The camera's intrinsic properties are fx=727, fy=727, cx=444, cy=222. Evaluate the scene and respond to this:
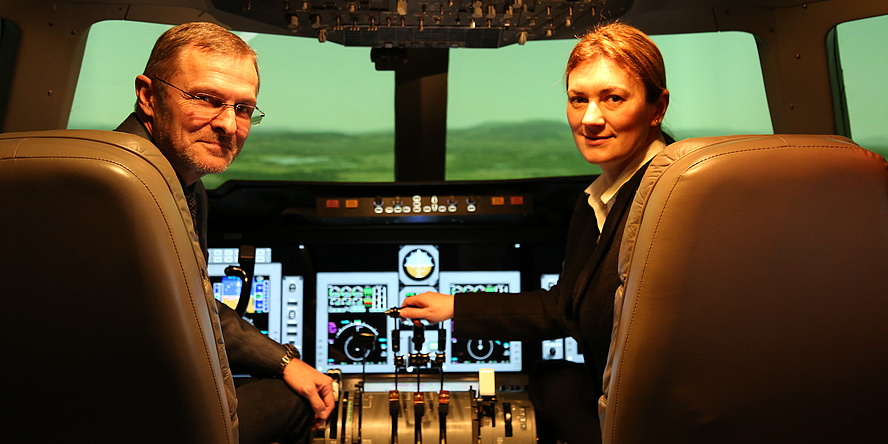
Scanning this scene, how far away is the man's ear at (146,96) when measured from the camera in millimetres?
1431

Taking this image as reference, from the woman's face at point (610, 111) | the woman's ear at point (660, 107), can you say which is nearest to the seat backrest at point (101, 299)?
the woman's face at point (610, 111)

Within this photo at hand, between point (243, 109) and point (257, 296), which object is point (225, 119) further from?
point (257, 296)

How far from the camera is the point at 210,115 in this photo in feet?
4.61

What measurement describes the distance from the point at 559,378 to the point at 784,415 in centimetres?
90

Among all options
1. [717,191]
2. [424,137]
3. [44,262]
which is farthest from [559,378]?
[424,137]

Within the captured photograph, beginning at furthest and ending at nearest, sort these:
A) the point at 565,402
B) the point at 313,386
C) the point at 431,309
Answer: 1. the point at 431,309
2. the point at 565,402
3. the point at 313,386

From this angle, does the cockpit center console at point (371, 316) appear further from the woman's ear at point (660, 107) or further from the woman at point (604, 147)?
the woman's ear at point (660, 107)

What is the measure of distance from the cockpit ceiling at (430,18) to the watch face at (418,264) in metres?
0.75

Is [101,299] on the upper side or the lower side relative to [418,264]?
lower

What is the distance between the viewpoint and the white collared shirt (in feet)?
4.93

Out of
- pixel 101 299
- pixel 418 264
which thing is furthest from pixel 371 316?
pixel 101 299

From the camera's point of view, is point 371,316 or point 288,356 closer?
point 288,356

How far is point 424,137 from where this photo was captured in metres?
2.97

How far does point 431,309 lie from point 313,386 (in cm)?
38
